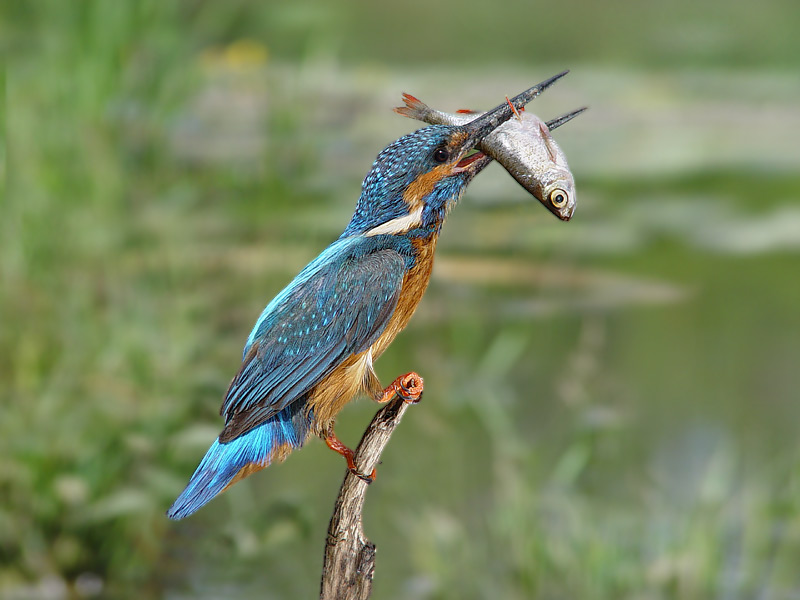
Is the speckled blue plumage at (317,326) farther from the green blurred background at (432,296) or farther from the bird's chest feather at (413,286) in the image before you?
the green blurred background at (432,296)

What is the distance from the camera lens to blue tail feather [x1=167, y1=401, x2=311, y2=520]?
94 cm

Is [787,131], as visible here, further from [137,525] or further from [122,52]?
[137,525]

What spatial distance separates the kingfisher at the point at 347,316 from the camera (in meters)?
0.96

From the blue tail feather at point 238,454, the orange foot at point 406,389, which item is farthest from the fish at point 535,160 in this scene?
the blue tail feather at point 238,454

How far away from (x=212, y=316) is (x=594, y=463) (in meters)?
1.17

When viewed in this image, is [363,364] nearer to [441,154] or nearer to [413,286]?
[413,286]

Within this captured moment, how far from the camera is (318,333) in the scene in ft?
3.16

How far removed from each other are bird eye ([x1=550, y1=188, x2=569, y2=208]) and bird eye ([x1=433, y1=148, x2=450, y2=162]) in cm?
12

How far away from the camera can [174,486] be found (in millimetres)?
2178

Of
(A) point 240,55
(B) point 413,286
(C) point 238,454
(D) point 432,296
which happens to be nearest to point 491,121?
(B) point 413,286

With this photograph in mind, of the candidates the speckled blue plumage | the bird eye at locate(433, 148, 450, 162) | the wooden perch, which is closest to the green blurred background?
the wooden perch

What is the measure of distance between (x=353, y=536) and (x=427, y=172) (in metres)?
0.43

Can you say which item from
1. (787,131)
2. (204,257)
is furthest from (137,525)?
(787,131)

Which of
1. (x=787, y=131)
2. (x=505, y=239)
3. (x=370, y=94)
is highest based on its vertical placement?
(x=370, y=94)
